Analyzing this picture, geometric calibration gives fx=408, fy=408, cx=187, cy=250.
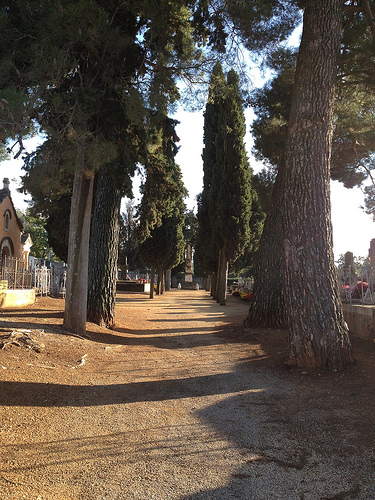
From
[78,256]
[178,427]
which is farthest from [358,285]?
[178,427]

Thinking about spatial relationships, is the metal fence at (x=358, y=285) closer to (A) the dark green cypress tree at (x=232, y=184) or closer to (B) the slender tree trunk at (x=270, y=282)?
(B) the slender tree trunk at (x=270, y=282)

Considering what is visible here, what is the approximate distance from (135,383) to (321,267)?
9.91 feet

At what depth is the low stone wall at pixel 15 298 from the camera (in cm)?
1125

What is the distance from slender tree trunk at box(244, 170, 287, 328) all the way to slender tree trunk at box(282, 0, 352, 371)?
13.0 ft

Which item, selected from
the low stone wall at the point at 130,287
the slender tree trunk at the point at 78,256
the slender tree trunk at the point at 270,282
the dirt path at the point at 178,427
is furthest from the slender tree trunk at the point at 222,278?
the low stone wall at the point at 130,287

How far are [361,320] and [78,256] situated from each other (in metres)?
5.91

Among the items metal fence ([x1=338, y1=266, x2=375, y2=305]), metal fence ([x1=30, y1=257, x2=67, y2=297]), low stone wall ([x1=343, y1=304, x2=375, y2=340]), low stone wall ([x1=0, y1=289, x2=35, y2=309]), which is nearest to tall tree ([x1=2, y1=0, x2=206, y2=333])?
low stone wall ([x1=0, y1=289, x2=35, y2=309])

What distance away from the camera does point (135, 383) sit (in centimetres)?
538

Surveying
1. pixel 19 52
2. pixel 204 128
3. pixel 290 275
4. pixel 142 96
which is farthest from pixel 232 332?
pixel 204 128

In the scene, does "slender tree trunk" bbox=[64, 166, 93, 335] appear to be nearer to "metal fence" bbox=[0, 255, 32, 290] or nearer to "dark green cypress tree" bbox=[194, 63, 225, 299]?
"metal fence" bbox=[0, 255, 32, 290]

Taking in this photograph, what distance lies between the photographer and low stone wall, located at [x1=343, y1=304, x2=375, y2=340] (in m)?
7.70

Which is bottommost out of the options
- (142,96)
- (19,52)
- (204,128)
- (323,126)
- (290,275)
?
(290,275)

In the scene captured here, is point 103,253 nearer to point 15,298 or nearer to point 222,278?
point 15,298

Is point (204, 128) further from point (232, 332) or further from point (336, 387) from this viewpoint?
point (336, 387)
